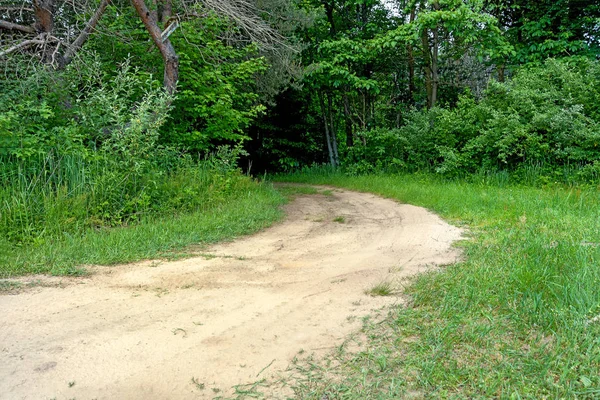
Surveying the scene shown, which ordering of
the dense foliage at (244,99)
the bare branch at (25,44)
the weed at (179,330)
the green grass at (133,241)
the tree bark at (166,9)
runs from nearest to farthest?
the weed at (179,330) → the green grass at (133,241) → the dense foliage at (244,99) → the bare branch at (25,44) → the tree bark at (166,9)

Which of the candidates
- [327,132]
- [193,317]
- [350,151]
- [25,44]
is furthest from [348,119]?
[193,317]

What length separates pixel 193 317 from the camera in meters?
3.03

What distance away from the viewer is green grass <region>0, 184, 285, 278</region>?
4.19 metres

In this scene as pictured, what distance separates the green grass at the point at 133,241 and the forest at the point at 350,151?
0.10ft

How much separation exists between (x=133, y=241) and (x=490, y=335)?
13.2 feet

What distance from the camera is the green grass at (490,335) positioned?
6.86ft

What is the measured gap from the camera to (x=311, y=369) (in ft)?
7.64

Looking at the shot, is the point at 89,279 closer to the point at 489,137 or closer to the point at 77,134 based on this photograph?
the point at 77,134

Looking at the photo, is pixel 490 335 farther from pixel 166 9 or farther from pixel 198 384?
pixel 166 9

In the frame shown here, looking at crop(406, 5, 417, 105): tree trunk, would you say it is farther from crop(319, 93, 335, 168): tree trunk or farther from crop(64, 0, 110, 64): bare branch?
crop(64, 0, 110, 64): bare branch

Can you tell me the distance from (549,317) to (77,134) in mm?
6854

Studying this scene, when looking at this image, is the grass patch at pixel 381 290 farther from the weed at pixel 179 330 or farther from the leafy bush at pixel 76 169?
the leafy bush at pixel 76 169

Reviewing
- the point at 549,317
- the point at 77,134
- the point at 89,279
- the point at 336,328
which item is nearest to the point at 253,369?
the point at 336,328

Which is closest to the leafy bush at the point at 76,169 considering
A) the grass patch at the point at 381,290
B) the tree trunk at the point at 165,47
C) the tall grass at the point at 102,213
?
the tall grass at the point at 102,213
